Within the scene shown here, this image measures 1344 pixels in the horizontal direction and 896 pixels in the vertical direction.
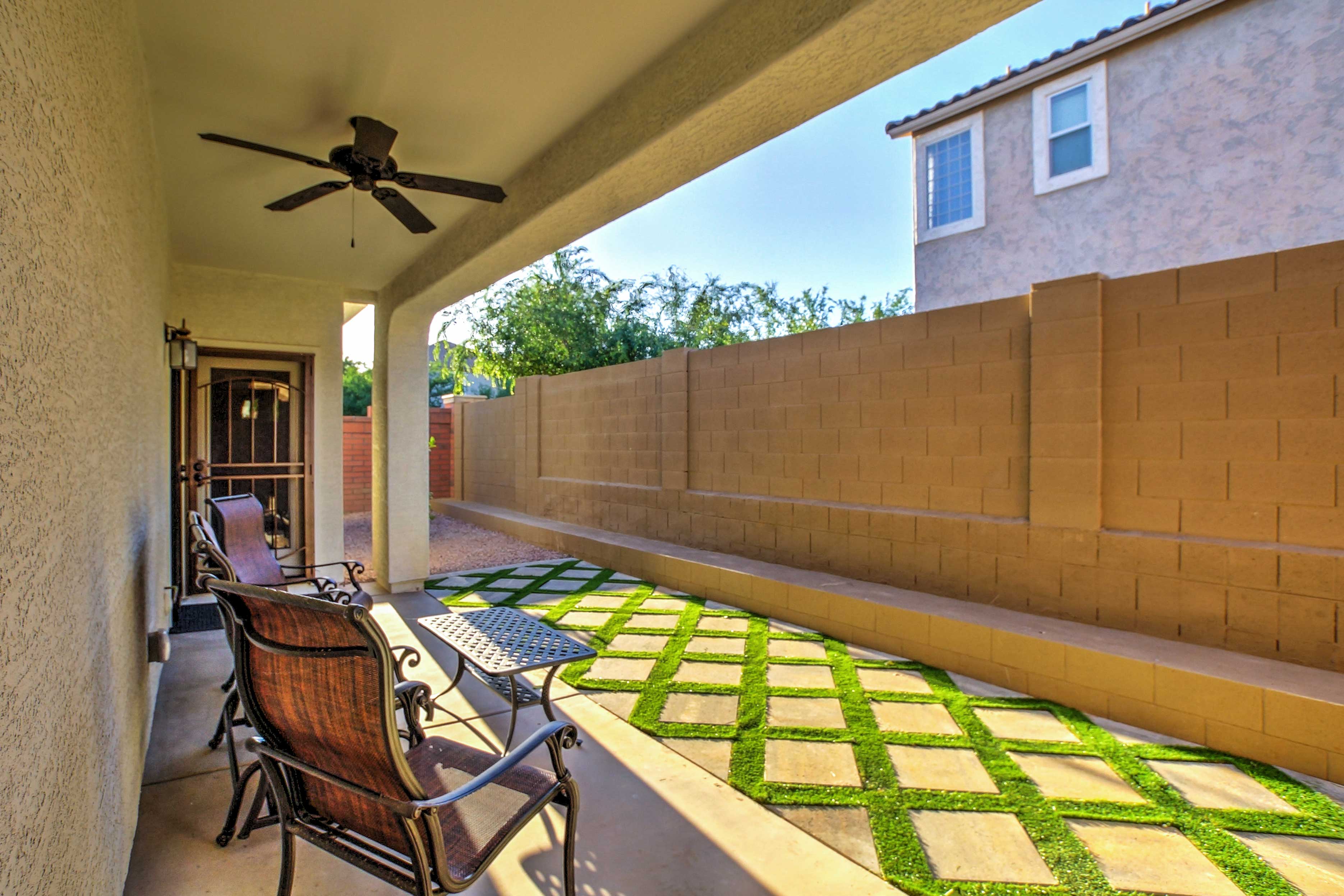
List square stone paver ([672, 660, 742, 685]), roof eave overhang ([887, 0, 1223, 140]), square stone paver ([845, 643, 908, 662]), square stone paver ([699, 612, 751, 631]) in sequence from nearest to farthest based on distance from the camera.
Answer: square stone paver ([672, 660, 742, 685]) < square stone paver ([845, 643, 908, 662]) < square stone paver ([699, 612, 751, 631]) < roof eave overhang ([887, 0, 1223, 140])

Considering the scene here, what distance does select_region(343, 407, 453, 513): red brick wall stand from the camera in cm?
1073

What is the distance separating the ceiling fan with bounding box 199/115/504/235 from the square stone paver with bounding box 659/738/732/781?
256 cm

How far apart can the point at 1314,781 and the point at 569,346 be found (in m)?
9.61

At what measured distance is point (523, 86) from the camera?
2.58 metres

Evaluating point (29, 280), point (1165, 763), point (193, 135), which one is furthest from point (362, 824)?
Answer: point (193, 135)

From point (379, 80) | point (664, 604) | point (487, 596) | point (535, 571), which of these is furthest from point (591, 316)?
point (379, 80)

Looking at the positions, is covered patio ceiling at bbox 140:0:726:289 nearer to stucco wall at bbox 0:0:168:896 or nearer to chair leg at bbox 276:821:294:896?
stucco wall at bbox 0:0:168:896

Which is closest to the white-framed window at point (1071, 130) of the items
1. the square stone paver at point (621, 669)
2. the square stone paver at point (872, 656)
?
the square stone paver at point (872, 656)

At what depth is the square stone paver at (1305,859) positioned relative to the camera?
1795mm

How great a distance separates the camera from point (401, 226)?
4059 millimetres

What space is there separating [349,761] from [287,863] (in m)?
0.48

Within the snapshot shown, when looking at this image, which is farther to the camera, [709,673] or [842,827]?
[709,673]

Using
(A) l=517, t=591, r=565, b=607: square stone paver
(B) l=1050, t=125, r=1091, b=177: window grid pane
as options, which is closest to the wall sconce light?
(A) l=517, t=591, r=565, b=607: square stone paver

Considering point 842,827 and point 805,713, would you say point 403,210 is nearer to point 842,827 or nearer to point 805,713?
point 805,713
